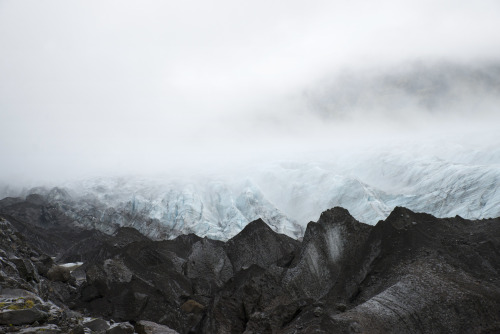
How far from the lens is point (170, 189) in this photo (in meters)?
121

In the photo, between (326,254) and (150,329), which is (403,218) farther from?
(150,329)

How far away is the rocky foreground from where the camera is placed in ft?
56.6

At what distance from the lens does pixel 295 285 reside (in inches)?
1139

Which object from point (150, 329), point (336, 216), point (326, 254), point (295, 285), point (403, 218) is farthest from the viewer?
point (336, 216)

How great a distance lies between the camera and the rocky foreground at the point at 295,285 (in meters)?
17.3

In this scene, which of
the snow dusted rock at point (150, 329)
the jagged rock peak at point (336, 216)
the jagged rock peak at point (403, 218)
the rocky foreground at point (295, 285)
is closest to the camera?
the rocky foreground at point (295, 285)

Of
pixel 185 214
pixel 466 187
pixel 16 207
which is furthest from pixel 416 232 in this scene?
pixel 16 207

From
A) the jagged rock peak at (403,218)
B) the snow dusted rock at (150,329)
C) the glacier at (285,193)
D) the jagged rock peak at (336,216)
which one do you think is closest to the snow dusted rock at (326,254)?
the jagged rock peak at (336,216)

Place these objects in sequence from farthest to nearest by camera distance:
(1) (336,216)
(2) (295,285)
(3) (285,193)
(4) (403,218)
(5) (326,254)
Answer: (3) (285,193)
(1) (336,216)
(5) (326,254)
(2) (295,285)
(4) (403,218)

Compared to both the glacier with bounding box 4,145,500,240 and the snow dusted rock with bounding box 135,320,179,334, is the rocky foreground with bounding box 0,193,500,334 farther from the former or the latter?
the glacier with bounding box 4,145,500,240

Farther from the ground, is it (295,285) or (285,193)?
(295,285)

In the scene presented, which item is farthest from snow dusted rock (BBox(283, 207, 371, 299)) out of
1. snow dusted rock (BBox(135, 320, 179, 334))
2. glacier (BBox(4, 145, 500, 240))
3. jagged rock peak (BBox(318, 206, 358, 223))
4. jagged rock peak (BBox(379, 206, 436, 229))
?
glacier (BBox(4, 145, 500, 240))

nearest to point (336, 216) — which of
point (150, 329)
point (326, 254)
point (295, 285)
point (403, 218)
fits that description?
point (326, 254)

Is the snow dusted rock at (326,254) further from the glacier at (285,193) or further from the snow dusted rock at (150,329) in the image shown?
the glacier at (285,193)
